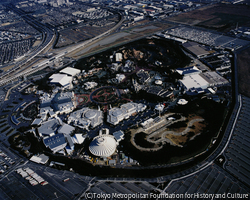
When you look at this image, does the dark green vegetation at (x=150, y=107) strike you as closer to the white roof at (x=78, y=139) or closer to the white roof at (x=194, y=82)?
the white roof at (x=78, y=139)

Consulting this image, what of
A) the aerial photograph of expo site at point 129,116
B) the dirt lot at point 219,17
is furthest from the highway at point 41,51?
the dirt lot at point 219,17

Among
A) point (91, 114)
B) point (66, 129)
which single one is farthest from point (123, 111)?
point (66, 129)

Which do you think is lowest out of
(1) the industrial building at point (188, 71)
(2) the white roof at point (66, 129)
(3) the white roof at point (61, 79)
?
(2) the white roof at point (66, 129)

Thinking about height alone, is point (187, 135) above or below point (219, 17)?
below

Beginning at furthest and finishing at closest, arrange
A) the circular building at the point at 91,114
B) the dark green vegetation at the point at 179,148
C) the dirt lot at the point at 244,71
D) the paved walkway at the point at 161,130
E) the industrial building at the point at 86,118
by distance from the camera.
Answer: the dirt lot at the point at 244,71, the circular building at the point at 91,114, the industrial building at the point at 86,118, the paved walkway at the point at 161,130, the dark green vegetation at the point at 179,148

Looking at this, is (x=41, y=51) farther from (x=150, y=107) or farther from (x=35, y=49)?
(x=150, y=107)

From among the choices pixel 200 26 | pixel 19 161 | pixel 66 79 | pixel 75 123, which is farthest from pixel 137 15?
pixel 19 161
